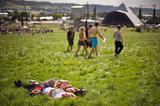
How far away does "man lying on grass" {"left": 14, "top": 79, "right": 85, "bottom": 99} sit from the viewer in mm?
4930

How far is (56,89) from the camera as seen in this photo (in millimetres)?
5098

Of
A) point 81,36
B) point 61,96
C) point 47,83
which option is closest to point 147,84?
point 61,96

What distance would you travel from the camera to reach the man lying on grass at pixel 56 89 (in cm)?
493

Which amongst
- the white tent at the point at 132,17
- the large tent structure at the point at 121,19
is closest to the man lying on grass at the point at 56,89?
the large tent structure at the point at 121,19

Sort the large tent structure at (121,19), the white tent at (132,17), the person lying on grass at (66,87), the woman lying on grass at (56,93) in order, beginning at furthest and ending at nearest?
the white tent at (132,17)
the large tent structure at (121,19)
the person lying on grass at (66,87)
the woman lying on grass at (56,93)

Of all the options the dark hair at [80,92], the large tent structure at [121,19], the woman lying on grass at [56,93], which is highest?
the large tent structure at [121,19]

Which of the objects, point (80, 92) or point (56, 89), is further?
point (80, 92)

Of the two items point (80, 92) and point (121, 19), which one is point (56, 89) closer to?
point (80, 92)

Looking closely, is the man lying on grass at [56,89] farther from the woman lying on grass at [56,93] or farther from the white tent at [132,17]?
the white tent at [132,17]

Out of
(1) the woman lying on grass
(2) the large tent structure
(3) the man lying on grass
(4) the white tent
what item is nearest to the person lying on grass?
(3) the man lying on grass

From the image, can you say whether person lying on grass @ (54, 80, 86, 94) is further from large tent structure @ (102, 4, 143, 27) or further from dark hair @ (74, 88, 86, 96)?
large tent structure @ (102, 4, 143, 27)

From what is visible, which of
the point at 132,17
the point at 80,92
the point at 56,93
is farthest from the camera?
the point at 132,17

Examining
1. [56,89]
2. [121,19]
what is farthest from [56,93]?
[121,19]

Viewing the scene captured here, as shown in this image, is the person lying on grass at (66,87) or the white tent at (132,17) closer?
the person lying on grass at (66,87)
